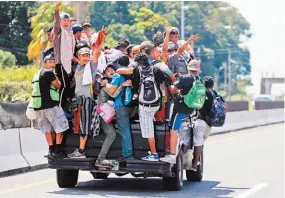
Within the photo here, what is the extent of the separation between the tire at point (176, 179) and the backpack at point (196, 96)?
801mm

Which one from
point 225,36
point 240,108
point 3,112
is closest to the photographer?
point 3,112

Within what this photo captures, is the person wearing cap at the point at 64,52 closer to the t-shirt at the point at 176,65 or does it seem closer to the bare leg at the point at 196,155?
the t-shirt at the point at 176,65

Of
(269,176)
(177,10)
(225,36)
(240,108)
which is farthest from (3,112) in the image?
(225,36)

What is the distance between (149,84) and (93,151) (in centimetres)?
139

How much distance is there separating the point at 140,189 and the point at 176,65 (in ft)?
6.87

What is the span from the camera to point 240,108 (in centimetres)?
5456

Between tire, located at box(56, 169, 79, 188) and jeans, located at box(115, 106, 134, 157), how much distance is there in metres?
1.23

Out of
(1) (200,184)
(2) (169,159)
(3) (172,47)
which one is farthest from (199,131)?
(2) (169,159)

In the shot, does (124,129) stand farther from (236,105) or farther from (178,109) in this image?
(236,105)

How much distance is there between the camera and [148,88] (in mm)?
14906

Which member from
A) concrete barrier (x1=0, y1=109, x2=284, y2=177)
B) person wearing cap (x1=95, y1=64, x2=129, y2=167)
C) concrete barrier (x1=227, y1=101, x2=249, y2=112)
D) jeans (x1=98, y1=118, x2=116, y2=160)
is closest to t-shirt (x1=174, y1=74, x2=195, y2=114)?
person wearing cap (x1=95, y1=64, x2=129, y2=167)

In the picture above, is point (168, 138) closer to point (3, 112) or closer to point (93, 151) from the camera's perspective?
point (93, 151)

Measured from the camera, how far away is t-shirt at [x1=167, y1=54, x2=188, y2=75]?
1605cm

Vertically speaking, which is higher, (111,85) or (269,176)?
(111,85)
